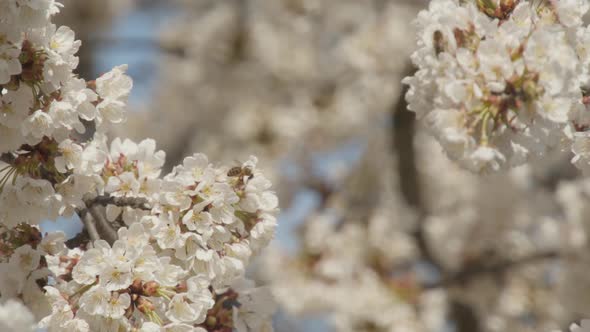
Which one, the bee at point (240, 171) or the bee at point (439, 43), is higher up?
the bee at point (439, 43)

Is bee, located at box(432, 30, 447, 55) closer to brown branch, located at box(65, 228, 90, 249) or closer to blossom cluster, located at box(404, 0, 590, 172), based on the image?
blossom cluster, located at box(404, 0, 590, 172)

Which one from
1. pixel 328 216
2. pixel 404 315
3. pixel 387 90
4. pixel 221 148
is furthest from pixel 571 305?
pixel 221 148

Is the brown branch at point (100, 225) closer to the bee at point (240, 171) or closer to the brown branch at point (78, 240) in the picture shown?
the brown branch at point (78, 240)

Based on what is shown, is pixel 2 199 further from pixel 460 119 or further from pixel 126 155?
pixel 460 119

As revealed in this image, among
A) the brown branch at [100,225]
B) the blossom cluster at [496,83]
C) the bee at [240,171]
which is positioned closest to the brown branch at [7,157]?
the brown branch at [100,225]

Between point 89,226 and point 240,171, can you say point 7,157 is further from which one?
point 240,171

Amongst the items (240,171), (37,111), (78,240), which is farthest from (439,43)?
(78,240)
